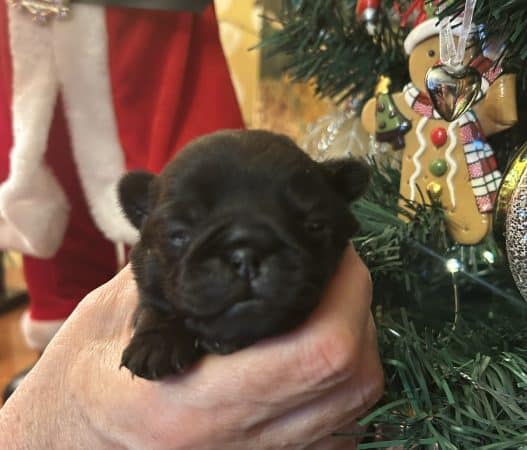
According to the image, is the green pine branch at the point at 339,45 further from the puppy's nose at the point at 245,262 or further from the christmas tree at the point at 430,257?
the puppy's nose at the point at 245,262

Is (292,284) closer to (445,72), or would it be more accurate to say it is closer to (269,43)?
(445,72)

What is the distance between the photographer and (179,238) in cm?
58

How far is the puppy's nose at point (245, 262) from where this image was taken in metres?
0.51

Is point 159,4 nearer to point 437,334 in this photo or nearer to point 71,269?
point 71,269

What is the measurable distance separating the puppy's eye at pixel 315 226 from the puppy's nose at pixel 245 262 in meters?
0.09

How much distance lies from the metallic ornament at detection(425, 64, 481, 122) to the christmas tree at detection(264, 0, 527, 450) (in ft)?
0.21

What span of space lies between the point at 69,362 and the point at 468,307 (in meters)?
0.53

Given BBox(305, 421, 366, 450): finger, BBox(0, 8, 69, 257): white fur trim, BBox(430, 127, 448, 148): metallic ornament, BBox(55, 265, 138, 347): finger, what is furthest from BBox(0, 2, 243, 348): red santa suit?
BBox(305, 421, 366, 450): finger

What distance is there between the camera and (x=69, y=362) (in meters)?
0.76

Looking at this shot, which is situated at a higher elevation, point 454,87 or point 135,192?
point 454,87

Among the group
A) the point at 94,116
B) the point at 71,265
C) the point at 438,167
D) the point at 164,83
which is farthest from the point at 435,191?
the point at 71,265

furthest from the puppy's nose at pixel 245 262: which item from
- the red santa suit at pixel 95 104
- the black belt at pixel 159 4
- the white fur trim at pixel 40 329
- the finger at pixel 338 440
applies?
the white fur trim at pixel 40 329

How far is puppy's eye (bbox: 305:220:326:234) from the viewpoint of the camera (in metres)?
0.58

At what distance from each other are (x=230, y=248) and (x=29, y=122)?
0.78m
